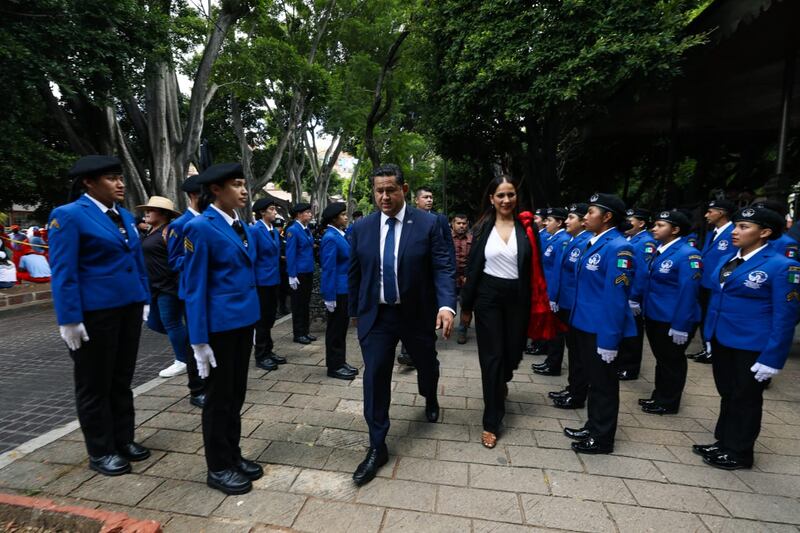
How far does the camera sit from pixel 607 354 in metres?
3.09

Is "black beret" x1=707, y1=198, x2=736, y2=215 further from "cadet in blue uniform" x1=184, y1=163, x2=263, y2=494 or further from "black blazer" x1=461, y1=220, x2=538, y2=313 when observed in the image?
"cadet in blue uniform" x1=184, y1=163, x2=263, y2=494

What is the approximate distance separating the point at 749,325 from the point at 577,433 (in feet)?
4.92

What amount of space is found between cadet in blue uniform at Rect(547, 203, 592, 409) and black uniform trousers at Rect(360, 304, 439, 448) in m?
1.72

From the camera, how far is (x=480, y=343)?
3.44m

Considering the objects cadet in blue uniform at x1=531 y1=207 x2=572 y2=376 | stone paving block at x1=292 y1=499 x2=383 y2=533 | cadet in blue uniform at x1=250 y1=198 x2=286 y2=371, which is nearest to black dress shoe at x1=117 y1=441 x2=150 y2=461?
stone paving block at x1=292 y1=499 x2=383 y2=533

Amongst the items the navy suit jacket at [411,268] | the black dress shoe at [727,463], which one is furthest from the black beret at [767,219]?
the navy suit jacket at [411,268]

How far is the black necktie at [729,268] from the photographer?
10.1ft

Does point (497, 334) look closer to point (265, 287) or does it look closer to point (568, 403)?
point (568, 403)

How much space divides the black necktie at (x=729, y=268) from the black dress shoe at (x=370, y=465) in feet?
9.51

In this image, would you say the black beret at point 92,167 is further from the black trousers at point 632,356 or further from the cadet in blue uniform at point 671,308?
the black trousers at point 632,356

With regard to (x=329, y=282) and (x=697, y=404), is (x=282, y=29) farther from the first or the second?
(x=697, y=404)

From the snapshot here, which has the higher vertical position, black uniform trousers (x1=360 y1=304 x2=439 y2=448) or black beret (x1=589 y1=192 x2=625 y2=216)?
black beret (x1=589 y1=192 x2=625 y2=216)

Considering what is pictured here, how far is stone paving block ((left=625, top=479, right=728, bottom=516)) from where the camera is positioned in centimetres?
257

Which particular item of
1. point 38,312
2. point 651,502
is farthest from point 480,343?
point 38,312
